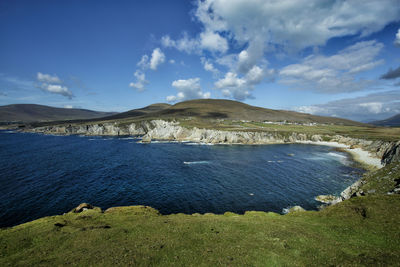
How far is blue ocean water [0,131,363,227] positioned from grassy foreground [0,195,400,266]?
58.3ft

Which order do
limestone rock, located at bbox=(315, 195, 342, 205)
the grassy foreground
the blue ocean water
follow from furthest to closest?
1. limestone rock, located at bbox=(315, 195, 342, 205)
2. the blue ocean water
3. the grassy foreground

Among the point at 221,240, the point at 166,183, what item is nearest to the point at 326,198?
the point at 221,240

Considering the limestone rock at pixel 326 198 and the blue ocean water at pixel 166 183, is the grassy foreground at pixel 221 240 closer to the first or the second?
the blue ocean water at pixel 166 183

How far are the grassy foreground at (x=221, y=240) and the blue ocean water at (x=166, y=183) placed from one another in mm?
17780

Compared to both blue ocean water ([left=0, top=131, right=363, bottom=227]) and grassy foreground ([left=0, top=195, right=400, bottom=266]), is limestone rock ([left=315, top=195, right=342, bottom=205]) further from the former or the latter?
grassy foreground ([left=0, top=195, right=400, bottom=266])

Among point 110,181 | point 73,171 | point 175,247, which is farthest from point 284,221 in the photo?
point 73,171

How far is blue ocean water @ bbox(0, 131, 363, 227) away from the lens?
3906 centimetres

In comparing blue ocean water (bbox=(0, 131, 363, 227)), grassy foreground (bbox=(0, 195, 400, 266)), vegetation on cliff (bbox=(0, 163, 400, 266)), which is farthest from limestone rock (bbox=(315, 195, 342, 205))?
grassy foreground (bbox=(0, 195, 400, 266))

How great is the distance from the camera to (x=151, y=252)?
15211 mm

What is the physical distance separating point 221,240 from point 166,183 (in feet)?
121

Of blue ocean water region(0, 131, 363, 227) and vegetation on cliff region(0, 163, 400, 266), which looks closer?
vegetation on cliff region(0, 163, 400, 266)

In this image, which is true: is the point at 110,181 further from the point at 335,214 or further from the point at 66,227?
the point at 335,214

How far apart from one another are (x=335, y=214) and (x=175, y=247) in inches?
765

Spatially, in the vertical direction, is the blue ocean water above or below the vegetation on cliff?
below
